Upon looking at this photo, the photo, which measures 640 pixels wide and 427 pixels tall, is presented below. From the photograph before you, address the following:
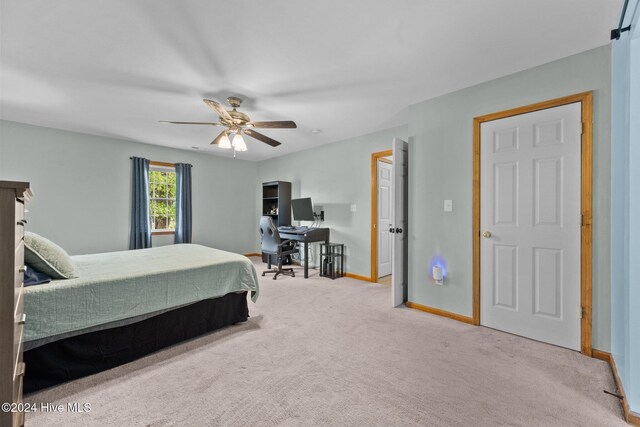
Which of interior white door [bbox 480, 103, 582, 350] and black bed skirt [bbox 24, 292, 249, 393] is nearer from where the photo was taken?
black bed skirt [bbox 24, 292, 249, 393]

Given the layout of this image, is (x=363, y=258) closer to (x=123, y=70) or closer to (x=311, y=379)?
(x=311, y=379)

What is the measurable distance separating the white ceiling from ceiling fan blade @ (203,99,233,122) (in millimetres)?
268

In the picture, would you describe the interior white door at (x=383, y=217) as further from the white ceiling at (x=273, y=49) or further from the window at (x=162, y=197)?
Result: the window at (x=162, y=197)

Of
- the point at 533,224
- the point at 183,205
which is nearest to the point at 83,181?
the point at 183,205

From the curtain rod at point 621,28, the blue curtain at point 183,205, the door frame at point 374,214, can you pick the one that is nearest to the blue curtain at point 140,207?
the blue curtain at point 183,205

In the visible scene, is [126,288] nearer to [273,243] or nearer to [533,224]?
[273,243]

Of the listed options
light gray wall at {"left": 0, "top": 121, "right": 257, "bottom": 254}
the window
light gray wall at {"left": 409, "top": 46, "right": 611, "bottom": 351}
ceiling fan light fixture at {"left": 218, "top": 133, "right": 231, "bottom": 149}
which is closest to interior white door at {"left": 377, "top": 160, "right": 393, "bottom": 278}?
light gray wall at {"left": 409, "top": 46, "right": 611, "bottom": 351}

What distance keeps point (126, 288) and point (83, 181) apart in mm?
3590

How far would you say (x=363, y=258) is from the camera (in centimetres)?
448

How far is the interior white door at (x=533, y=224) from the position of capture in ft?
7.17

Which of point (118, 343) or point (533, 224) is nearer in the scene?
point (118, 343)

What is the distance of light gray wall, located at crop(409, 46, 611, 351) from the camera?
204 cm

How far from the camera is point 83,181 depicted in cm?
429

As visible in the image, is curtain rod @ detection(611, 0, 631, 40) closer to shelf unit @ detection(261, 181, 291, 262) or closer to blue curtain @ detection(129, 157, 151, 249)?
shelf unit @ detection(261, 181, 291, 262)
